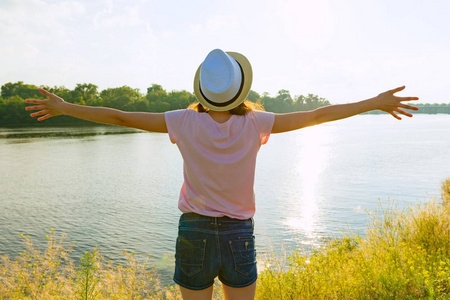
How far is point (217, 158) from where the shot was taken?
191 centimetres

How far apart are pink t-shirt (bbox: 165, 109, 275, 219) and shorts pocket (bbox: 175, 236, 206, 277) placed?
0.15 meters

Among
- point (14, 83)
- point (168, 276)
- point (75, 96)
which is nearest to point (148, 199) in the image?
point (168, 276)

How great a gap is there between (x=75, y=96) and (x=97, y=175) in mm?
84148

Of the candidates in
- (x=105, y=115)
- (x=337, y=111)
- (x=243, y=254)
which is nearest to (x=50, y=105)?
(x=105, y=115)

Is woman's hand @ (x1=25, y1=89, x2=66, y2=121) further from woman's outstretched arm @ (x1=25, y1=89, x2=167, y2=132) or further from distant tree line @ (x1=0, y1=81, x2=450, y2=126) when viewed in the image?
distant tree line @ (x1=0, y1=81, x2=450, y2=126)

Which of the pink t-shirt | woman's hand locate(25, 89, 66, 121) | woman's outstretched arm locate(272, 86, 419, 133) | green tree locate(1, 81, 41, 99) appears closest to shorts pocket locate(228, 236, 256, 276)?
the pink t-shirt

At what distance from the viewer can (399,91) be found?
7.30 ft

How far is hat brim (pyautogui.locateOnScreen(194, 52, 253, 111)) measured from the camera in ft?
6.36

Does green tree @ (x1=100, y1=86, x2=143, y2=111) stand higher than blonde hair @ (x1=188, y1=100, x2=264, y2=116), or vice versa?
green tree @ (x1=100, y1=86, x2=143, y2=111)

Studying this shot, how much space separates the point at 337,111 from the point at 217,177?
75 cm

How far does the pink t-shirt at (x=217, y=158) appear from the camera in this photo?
1.90m

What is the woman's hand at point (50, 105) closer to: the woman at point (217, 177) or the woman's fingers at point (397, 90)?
the woman at point (217, 177)

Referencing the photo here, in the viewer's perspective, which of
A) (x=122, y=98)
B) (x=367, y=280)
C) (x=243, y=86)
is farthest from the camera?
(x=122, y=98)

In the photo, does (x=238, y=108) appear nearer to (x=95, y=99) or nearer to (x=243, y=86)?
(x=243, y=86)
